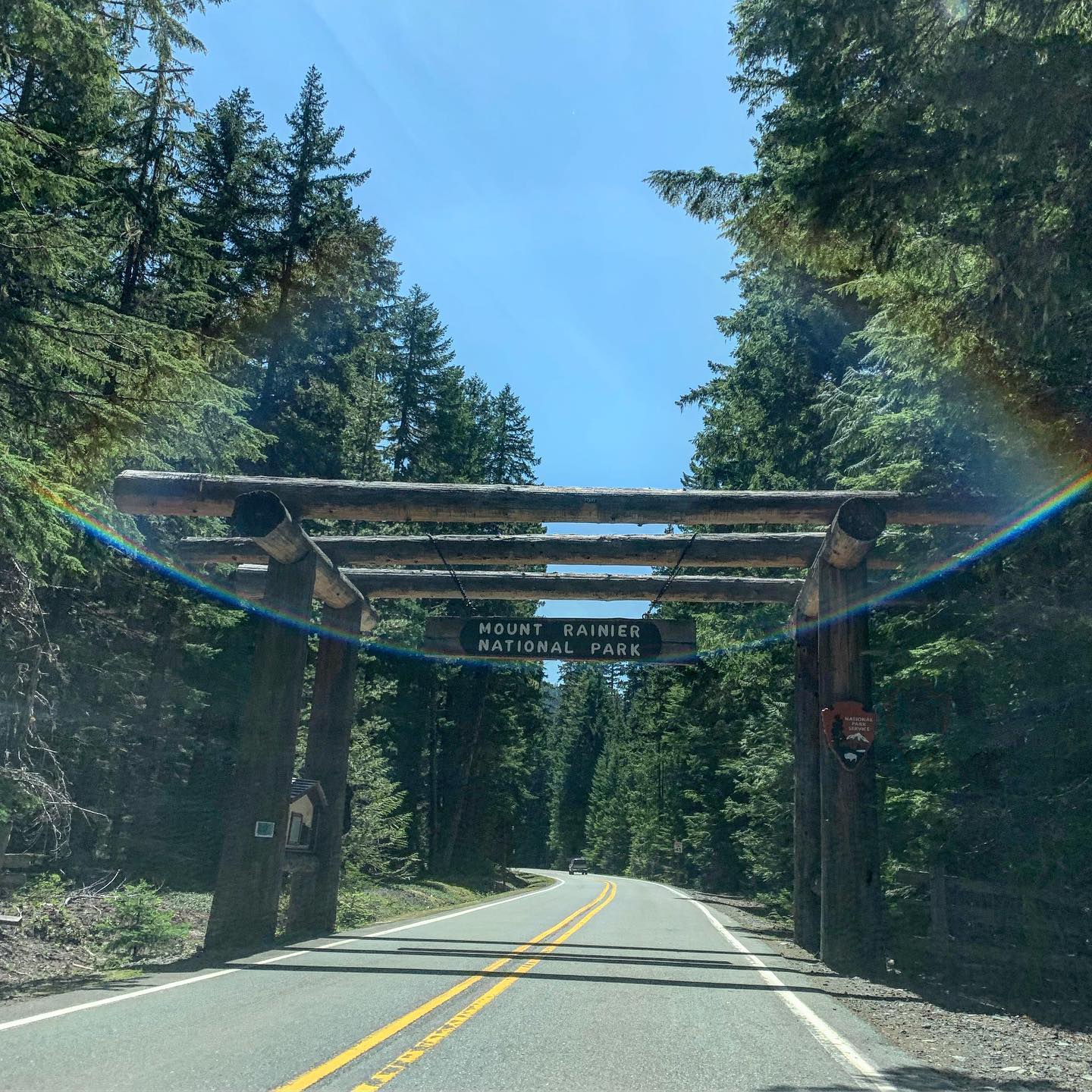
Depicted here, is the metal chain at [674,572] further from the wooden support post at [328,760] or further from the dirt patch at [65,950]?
the dirt patch at [65,950]

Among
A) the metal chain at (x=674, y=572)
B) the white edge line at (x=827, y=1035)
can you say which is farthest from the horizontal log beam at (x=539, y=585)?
the white edge line at (x=827, y=1035)

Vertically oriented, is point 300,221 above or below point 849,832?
above

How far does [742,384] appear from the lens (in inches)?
1083

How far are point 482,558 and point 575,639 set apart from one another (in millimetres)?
1826

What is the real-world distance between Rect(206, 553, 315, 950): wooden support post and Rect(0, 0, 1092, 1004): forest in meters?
2.43

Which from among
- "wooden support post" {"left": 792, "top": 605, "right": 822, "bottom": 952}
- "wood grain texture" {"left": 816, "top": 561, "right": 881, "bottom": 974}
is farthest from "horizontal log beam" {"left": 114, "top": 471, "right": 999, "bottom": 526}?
"wooden support post" {"left": 792, "top": 605, "right": 822, "bottom": 952}

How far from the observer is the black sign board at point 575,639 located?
13766 millimetres

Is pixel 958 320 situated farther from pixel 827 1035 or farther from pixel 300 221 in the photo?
pixel 300 221

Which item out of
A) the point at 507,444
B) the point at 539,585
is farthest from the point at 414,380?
the point at 539,585

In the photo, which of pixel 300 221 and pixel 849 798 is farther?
pixel 300 221

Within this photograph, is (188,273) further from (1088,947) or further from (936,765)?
(1088,947)

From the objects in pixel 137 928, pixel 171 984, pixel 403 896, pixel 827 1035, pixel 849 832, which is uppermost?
pixel 849 832

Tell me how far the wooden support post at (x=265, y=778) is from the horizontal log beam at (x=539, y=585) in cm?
269

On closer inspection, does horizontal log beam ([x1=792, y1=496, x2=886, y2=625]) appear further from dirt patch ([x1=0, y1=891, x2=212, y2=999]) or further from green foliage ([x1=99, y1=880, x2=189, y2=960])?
green foliage ([x1=99, y1=880, x2=189, y2=960])
